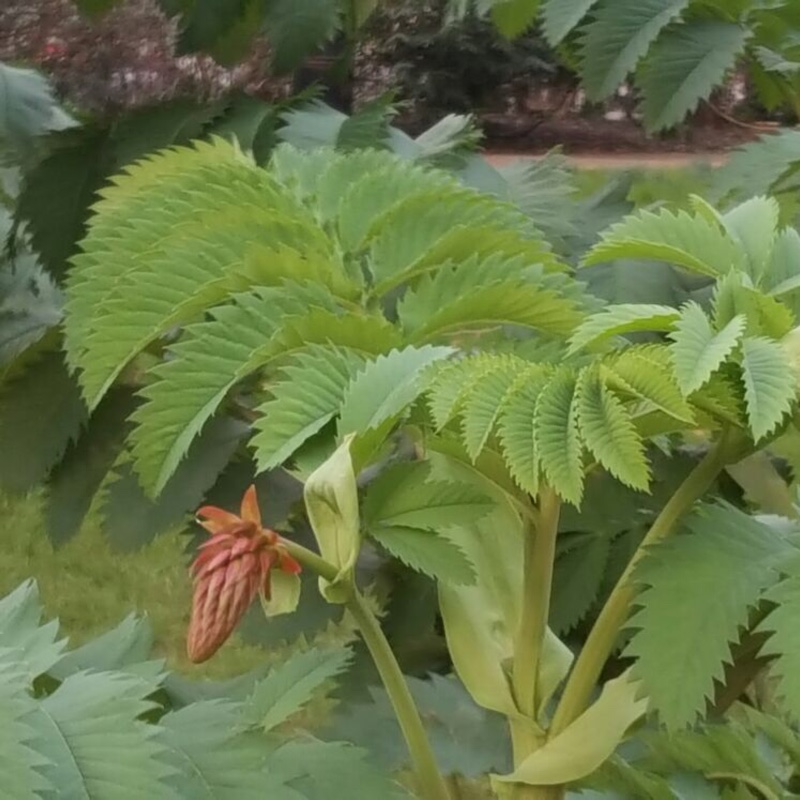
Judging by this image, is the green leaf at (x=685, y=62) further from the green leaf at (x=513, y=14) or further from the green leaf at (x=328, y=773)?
the green leaf at (x=328, y=773)

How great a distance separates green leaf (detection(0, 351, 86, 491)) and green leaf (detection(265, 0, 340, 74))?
0.63 ft

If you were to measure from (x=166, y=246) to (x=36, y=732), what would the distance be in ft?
0.44

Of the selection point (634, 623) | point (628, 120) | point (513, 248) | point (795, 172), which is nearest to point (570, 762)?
point (634, 623)

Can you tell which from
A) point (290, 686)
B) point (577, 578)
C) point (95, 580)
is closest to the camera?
point (290, 686)

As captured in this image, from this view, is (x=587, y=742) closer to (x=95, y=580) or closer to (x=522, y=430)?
(x=522, y=430)

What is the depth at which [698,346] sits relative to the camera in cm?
29

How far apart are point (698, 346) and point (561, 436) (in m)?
0.04

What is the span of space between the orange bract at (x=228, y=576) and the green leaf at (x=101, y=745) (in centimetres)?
3

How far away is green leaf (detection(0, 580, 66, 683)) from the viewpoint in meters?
0.32

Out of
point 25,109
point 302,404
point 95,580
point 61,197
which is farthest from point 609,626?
point 95,580

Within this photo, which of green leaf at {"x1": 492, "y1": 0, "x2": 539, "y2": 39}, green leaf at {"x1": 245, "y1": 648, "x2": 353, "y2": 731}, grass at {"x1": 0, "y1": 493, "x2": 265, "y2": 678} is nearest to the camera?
green leaf at {"x1": 245, "y1": 648, "x2": 353, "y2": 731}

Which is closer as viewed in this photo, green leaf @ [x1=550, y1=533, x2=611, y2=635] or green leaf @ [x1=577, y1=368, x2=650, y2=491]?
green leaf @ [x1=577, y1=368, x2=650, y2=491]

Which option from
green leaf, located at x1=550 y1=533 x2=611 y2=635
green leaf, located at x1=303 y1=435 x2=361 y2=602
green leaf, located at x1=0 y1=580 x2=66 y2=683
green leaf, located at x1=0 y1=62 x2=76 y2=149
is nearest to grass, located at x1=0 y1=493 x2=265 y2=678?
green leaf, located at x1=0 y1=62 x2=76 y2=149

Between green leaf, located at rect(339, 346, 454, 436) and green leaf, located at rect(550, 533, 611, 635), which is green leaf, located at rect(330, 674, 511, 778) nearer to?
green leaf, located at rect(550, 533, 611, 635)
